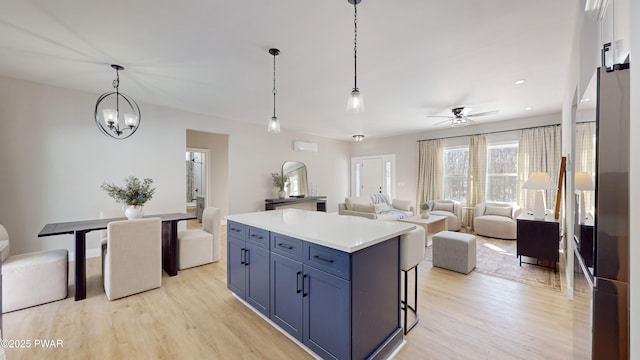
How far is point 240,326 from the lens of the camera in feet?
7.06

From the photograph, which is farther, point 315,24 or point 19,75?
point 19,75

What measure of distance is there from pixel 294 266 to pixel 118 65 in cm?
324

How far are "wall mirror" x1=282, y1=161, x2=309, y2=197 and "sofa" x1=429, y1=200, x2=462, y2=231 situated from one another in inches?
139

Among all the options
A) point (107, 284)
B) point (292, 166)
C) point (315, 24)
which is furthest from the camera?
point (292, 166)

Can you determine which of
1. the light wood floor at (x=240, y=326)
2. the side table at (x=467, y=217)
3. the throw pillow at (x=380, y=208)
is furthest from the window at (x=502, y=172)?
the light wood floor at (x=240, y=326)

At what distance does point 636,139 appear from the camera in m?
0.84

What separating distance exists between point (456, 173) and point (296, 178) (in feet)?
14.5

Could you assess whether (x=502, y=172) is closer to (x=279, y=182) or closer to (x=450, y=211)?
(x=450, y=211)

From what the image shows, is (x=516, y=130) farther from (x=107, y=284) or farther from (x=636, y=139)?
(x=107, y=284)

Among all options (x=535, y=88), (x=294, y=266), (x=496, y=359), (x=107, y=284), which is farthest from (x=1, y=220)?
(x=535, y=88)

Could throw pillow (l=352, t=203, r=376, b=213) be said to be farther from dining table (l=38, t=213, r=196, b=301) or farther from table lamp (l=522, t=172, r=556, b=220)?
dining table (l=38, t=213, r=196, b=301)

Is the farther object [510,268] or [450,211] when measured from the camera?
[450,211]

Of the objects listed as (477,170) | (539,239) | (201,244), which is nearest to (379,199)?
(477,170)

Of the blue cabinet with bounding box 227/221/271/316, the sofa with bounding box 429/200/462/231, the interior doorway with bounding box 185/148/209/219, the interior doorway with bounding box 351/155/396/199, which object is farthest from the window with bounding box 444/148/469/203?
the interior doorway with bounding box 185/148/209/219
